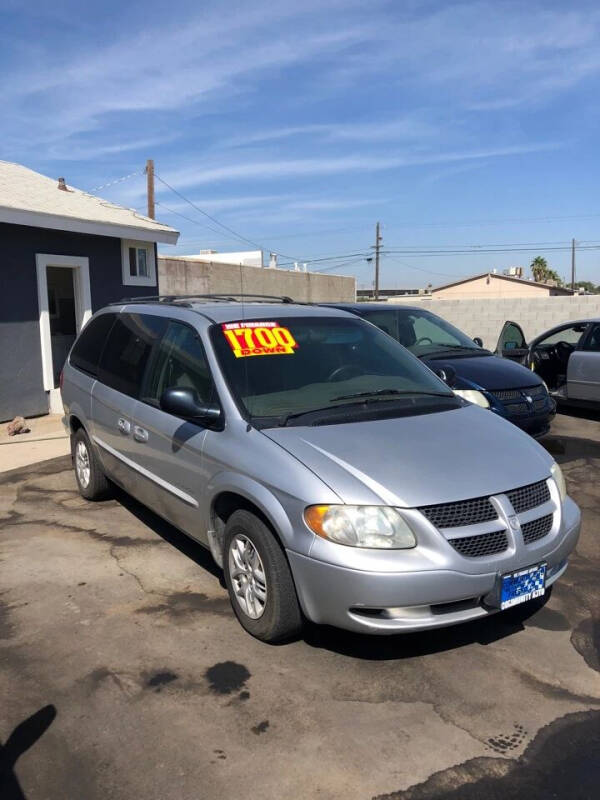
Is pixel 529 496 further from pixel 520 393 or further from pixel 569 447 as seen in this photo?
pixel 569 447

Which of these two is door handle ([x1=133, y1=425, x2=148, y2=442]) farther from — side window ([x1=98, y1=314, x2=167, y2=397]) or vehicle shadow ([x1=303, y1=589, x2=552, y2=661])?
vehicle shadow ([x1=303, y1=589, x2=552, y2=661])

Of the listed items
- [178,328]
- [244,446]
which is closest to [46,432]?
[178,328]

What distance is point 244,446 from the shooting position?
3.50 metres

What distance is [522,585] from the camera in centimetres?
319

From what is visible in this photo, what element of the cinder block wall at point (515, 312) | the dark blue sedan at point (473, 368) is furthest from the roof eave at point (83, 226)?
the cinder block wall at point (515, 312)

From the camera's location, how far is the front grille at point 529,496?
3.24 m

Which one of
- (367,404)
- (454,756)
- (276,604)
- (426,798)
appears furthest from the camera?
(367,404)

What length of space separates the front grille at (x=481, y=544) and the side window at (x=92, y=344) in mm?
3571

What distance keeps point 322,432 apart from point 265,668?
120 centimetres

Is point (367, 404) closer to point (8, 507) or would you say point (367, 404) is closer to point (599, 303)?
point (8, 507)

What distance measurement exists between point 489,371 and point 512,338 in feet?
9.41

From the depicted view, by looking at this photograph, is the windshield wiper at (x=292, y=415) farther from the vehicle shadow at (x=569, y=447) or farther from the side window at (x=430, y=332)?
the side window at (x=430, y=332)

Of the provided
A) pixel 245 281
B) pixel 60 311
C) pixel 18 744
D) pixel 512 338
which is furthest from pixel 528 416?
pixel 245 281

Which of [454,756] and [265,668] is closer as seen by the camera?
[454,756]
